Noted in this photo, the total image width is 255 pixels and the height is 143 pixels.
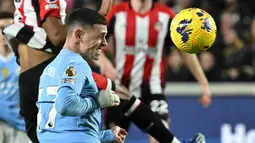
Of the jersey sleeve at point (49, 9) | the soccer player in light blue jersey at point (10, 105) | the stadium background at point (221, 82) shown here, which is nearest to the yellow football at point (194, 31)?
the jersey sleeve at point (49, 9)

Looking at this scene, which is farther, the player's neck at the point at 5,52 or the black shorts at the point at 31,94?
the player's neck at the point at 5,52

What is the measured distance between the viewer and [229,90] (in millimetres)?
10688

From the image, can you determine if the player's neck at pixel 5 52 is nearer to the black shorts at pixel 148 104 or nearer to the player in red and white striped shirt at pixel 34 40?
the black shorts at pixel 148 104

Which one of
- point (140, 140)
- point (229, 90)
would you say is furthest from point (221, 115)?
point (140, 140)

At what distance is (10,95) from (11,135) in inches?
15.9

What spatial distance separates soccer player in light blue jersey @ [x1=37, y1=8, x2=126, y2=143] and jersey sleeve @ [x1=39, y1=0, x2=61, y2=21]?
0.75 metres

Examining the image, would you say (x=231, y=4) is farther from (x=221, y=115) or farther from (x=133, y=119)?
(x=133, y=119)

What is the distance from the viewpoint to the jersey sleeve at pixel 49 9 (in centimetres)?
574

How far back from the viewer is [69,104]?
185 inches

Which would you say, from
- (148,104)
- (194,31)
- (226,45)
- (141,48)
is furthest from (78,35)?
(226,45)

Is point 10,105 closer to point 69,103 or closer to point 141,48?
point 141,48

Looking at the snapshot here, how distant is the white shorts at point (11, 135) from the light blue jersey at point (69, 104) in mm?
2401

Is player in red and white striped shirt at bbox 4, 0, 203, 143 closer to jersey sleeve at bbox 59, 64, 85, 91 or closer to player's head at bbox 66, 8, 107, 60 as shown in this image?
player's head at bbox 66, 8, 107, 60

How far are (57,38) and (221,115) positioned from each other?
508 centimetres
